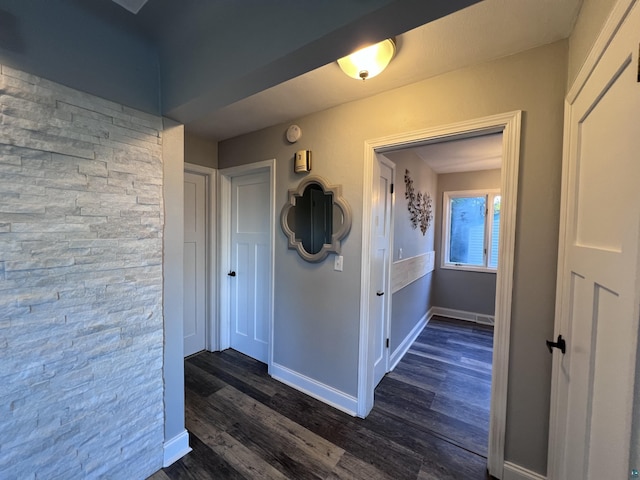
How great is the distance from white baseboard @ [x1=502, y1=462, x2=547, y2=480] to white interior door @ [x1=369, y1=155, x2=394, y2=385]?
949mm

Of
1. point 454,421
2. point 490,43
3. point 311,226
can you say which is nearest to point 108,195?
point 311,226

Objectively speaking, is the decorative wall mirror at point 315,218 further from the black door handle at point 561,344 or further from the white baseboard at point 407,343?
the white baseboard at point 407,343

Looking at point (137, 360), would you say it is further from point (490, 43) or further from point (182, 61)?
point (490, 43)

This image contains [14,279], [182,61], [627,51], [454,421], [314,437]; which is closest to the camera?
[627,51]

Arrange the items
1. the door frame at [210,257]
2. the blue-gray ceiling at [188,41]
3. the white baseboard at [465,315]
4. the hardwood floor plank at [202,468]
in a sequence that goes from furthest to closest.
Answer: the white baseboard at [465,315] → the door frame at [210,257] → the hardwood floor plank at [202,468] → the blue-gray ceiling at [188,41]

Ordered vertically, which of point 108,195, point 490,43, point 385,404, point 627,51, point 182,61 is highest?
point 490,43

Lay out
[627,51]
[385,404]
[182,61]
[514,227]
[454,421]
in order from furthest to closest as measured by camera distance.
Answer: [385,404], [454,421], [514,227], [182,61], [627,51]

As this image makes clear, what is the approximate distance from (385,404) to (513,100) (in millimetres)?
2226

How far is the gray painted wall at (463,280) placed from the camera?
3.89m

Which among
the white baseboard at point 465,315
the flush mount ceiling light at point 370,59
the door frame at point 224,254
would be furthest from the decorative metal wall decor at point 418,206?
the door frame at point 224,254

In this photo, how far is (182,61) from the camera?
1.25 meters

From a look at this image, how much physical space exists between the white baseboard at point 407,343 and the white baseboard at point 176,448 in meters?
1.82

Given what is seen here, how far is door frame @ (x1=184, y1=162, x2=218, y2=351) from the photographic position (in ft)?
8.96

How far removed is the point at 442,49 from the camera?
51.5 inches
